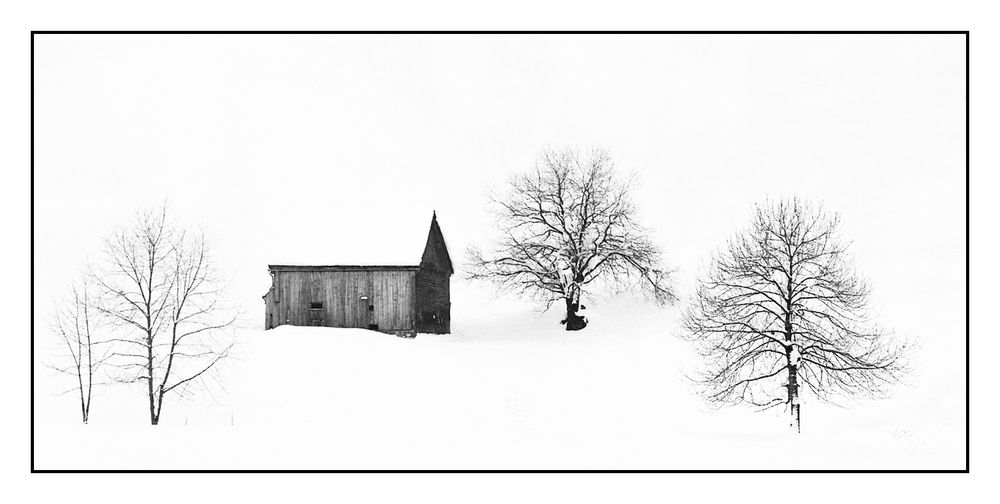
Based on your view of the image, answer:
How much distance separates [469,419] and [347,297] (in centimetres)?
1591

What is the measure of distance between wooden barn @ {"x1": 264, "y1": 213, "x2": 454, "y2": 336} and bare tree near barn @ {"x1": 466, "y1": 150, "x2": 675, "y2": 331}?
24.4 ft

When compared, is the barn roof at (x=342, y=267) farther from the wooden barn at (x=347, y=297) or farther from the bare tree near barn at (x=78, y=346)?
the bare tree near barn at (x=78, y=346)

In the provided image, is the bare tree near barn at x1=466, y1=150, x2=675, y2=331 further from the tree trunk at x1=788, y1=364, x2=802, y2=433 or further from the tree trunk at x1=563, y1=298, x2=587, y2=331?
the tree trunk at x1=788, y1=364, x2=802, y2=433

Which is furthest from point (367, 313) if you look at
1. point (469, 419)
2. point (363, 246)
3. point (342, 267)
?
point (469, 419)

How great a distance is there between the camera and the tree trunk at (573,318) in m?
46.2

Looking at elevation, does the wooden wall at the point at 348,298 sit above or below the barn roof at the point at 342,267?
below

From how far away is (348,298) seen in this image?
41938mm

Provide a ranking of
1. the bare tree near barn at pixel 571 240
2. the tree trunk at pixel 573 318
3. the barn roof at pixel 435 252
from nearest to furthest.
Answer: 1. the barn roof at pixel 435 252
2. the tree trunk at pixel 573 318
3. the bare tree near barn at pixel 571 240

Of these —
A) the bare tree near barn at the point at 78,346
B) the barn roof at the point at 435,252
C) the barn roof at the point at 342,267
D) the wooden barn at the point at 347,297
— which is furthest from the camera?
the barn roof at the point at 435,252

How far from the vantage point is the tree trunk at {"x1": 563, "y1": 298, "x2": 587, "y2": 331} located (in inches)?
1820

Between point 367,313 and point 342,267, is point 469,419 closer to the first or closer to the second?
point 367,313

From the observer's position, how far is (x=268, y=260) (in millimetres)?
42812

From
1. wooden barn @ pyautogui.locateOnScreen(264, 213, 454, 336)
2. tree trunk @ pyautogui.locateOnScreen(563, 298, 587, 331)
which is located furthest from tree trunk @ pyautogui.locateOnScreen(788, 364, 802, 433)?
tree trunk @ pyautogui.locateOnScreen(563, 298, 587, 331)

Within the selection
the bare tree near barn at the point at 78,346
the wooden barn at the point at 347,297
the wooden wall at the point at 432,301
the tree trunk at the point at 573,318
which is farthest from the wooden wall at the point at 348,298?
the tree trunk at the point at 573,318
